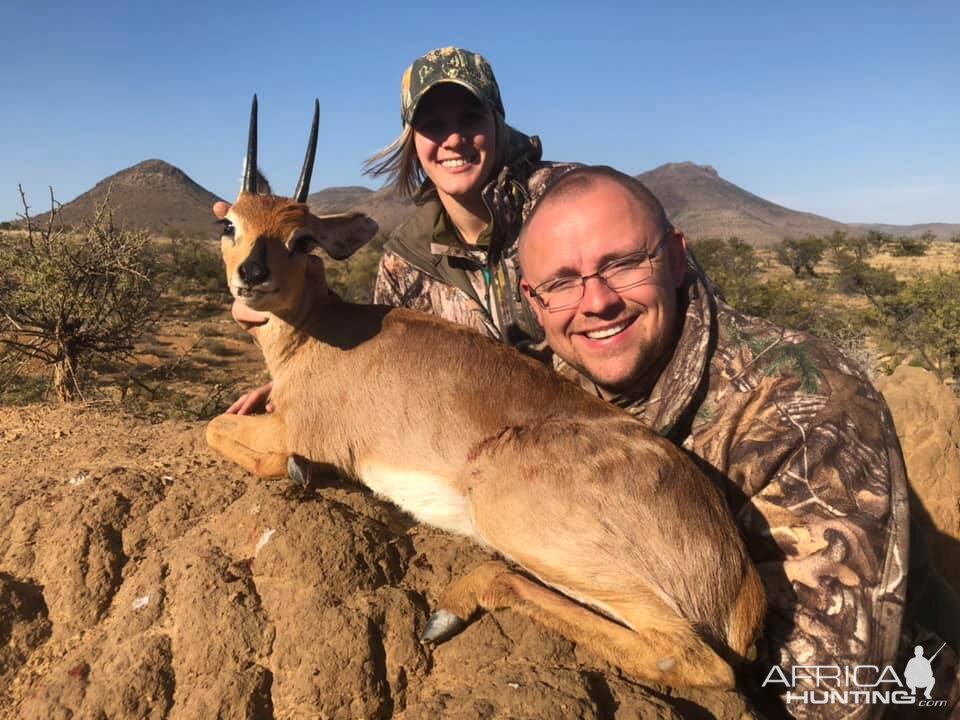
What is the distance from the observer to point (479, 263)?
6254 millimetres

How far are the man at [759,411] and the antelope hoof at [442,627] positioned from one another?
1604 millimetres

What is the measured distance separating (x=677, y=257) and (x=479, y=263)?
2.46m

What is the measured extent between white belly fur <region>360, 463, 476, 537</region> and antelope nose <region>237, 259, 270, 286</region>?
150cm

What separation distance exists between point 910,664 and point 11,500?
5.49 metres

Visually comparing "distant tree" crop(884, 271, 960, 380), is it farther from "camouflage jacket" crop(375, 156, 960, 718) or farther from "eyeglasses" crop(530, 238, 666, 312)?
"eyeglasses" crop(530, 238, 666, 312)

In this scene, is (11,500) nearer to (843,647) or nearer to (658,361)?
→ (658,361)

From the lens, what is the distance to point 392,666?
3318mm

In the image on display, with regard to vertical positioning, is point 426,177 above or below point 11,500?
above

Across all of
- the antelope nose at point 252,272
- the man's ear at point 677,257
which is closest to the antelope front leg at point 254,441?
the antelope nose at point 252,272

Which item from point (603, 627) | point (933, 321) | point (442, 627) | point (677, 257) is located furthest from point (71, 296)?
point (933, 321)

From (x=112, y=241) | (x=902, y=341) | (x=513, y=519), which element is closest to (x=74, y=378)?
(x=112, y=241)

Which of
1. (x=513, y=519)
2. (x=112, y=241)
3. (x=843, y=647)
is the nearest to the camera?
(x=843, y=647)

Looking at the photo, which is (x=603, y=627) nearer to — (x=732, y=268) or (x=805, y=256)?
(x=732, y=268)

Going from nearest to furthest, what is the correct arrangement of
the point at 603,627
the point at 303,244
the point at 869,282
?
1. the point at 603,627
2. the point at 303,244
3. the point at 869,282
